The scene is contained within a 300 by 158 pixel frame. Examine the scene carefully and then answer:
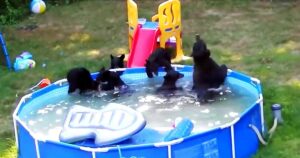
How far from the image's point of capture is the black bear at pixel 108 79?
19.2 ft

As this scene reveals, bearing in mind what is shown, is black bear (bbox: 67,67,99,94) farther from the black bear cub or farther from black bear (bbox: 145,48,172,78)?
the black bear cub

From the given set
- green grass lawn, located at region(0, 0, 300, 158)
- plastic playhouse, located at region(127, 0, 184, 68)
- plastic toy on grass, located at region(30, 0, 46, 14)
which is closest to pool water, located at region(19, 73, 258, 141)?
green grass lawn, located at region(0, 0, 300, 158)

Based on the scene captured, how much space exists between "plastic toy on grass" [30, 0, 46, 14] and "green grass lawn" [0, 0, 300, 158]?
3.5 inches

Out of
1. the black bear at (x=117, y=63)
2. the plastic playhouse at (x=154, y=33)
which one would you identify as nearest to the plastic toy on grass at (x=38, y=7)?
the plastic playhouse at (x=154, y=33)

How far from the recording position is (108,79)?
19.3 ft

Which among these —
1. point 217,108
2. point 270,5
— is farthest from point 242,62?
point 270,5

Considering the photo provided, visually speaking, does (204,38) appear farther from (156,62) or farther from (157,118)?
(157,118)

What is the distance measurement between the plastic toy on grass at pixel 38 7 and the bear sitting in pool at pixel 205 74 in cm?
435

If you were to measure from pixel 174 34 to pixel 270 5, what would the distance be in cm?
245

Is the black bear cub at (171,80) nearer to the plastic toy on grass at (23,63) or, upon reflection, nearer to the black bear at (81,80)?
the black bear at (81,80)

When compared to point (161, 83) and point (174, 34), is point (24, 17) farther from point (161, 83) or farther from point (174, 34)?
point (161, 83)

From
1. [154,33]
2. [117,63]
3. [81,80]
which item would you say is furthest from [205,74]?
[154,33]

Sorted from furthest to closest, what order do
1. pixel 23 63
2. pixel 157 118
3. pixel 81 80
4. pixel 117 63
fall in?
pixel 23 63 → pixel 117 63 → pixel 81 80 → pixel 157 118

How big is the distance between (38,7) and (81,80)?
12.8 ft
